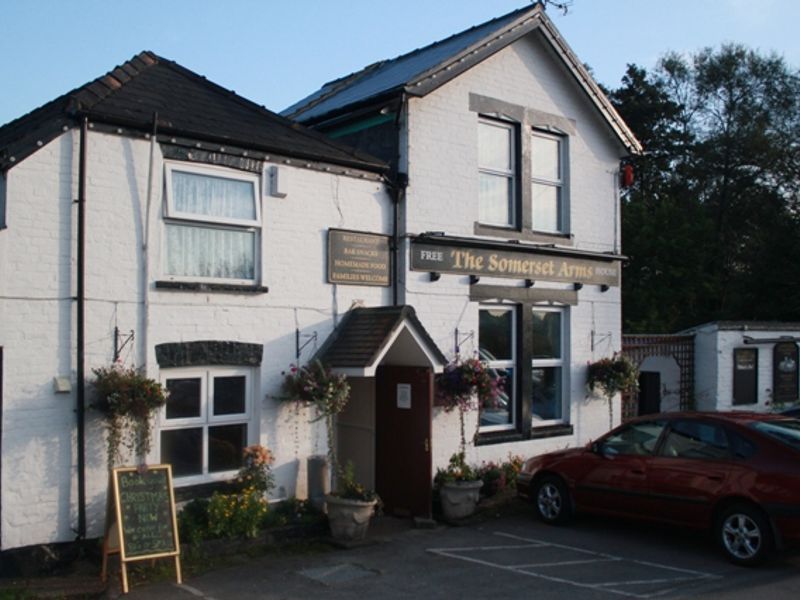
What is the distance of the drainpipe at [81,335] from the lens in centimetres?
897

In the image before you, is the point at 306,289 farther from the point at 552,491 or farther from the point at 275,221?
the point at 552,491

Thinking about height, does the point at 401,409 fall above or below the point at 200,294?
below

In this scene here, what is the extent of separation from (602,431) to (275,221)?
24.5 ft

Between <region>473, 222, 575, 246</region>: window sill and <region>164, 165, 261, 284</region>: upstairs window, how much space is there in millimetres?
3890

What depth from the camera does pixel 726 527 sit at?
9.42 metres

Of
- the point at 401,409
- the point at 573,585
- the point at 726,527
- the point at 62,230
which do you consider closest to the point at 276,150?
the point at 62,230

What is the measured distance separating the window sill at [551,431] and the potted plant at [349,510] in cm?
420

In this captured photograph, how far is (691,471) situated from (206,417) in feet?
18.9

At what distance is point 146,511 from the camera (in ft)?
28.7

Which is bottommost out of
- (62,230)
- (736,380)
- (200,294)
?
(736,380)

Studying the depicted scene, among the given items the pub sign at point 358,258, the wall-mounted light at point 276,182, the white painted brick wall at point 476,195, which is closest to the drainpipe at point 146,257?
the wall-mounted light at point 276,182

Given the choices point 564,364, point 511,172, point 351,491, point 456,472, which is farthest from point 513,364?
point 351,491

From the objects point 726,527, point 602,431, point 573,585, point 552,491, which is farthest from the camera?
point 602,431

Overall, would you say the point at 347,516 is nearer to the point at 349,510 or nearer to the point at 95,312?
the point at 349,510
